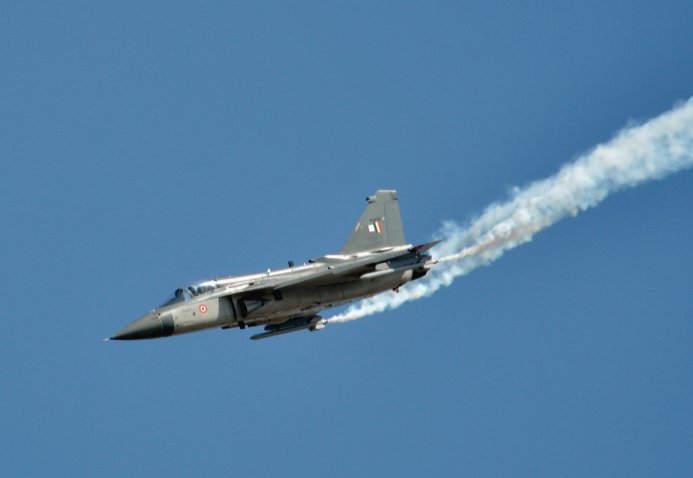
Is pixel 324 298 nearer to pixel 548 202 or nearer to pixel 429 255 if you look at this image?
pixel 429 255

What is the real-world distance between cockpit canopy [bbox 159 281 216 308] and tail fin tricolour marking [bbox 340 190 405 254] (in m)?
3.67

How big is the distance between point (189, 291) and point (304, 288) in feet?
8.96

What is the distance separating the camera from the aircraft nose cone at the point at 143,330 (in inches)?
1318

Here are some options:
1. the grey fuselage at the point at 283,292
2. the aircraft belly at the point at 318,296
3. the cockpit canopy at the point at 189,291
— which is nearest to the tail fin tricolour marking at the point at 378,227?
the grey fuselage at the point at 283,292

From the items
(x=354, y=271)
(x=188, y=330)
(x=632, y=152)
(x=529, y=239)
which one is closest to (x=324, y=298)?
(x=354, y=271)

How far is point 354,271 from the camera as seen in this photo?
115 feet

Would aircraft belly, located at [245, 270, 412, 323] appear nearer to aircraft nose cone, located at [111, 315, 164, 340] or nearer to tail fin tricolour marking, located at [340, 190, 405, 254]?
tail fin tricolour marking, located at [340, 190, 405, 254]

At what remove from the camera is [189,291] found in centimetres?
3419

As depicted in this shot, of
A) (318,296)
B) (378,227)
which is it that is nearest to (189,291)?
(318,296)

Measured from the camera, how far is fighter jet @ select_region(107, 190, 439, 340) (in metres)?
33.9

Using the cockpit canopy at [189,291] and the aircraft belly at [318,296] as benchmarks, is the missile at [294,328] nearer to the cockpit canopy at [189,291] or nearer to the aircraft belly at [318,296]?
the aircraft belly at [318,296]

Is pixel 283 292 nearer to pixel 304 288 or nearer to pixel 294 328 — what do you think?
pixel 304 288

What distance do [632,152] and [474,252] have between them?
185 inches

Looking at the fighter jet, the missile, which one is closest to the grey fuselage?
the fighter jet
